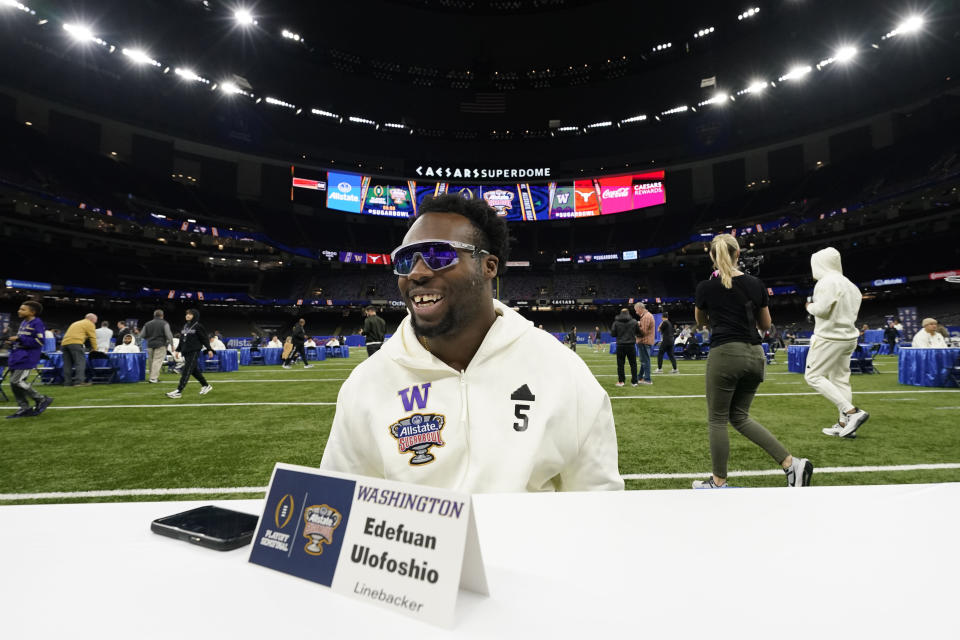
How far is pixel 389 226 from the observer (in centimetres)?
4612

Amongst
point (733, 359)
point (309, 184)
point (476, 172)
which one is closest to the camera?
point (733, 359)

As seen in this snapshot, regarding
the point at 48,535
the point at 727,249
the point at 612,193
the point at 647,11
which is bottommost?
the point at 48,535

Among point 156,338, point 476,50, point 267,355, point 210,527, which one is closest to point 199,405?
point 156,338

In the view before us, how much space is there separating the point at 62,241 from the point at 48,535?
4469cm

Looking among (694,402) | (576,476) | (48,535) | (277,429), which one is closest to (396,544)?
(48,535)

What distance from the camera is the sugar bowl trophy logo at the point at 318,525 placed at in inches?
28.0

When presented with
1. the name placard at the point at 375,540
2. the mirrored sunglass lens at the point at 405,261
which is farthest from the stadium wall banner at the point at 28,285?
the name placard at the point at 375,540

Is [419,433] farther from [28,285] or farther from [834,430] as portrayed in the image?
[28,285]

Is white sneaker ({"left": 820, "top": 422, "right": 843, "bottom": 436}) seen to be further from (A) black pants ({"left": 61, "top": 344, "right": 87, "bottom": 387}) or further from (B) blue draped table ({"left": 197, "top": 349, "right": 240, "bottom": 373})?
(B) blue draped table ({"left": 197, "top": 349, "right": 240, "bottom": 373})

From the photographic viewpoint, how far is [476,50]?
35.6m

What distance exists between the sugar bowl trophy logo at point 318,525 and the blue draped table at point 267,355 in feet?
64.2

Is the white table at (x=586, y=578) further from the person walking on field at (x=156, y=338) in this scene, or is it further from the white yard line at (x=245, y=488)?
the person walking on field at (x=156, y=338)

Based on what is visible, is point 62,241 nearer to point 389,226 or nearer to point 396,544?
point 389,226

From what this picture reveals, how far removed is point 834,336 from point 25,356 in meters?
11.7
